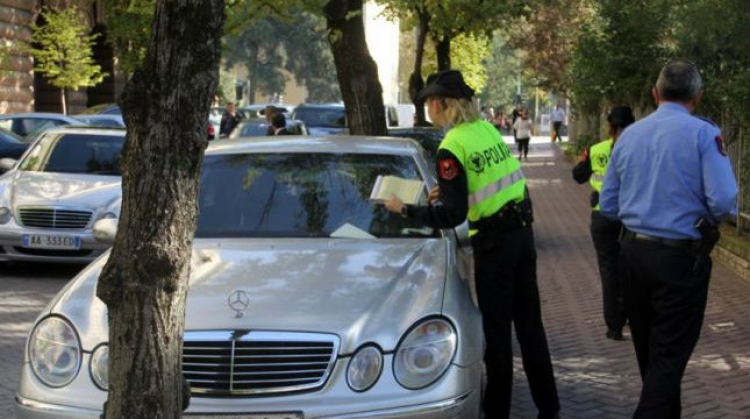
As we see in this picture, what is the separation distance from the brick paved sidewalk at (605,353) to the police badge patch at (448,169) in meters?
1.72

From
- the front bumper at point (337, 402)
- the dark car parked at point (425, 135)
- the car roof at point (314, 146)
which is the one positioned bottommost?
the front bumper at point (337, 402)

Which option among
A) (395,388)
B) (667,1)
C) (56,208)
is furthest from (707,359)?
(56,208)

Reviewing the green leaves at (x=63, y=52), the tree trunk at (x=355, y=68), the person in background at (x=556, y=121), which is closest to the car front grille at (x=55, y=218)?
the tree trunk at (x=355, y=68)

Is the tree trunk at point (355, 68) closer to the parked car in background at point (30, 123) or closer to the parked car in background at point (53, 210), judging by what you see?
the parked car in background at point (53, 210)

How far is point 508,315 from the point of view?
21.0 feet

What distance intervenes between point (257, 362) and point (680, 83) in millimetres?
2277

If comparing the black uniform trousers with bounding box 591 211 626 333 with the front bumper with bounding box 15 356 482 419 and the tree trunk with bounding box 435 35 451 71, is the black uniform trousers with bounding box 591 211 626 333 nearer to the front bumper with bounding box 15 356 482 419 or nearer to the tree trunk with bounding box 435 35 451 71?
the front bumper with bounding box 15 356 482 419

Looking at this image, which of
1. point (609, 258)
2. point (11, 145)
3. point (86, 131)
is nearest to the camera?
point (609, 258)

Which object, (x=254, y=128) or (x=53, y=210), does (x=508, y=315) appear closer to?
(x=53, y=210)

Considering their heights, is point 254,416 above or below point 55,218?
above

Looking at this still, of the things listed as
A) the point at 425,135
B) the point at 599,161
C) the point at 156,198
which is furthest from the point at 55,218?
the point at 156,198

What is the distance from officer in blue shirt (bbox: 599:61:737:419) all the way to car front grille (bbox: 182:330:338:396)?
1.46 meters

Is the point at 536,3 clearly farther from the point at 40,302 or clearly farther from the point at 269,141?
the point at 269,141

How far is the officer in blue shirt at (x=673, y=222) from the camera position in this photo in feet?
18.4
